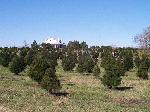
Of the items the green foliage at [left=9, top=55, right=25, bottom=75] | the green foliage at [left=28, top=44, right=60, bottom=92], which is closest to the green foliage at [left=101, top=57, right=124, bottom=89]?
the green foliage at [left=28, top=44, right=60, bottom=92]

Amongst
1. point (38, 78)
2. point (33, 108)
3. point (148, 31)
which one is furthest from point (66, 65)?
point (148, 31)

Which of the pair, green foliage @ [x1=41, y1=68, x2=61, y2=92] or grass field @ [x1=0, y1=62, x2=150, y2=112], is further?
green foliage @ [x1=41, y1=68, x2=61, y2=92]

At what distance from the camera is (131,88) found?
104 ft

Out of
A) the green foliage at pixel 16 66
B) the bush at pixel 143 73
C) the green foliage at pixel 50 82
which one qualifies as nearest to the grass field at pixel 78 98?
the green foliage at pixel 50 82

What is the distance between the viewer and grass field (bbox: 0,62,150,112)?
2138 cm

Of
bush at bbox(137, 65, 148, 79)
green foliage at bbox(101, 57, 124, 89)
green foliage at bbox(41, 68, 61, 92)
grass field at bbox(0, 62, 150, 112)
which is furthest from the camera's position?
bush at bbox(137, 65, 148, 79)

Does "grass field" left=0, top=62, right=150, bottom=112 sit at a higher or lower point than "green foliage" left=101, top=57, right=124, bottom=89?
lower

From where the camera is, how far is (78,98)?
26.0m

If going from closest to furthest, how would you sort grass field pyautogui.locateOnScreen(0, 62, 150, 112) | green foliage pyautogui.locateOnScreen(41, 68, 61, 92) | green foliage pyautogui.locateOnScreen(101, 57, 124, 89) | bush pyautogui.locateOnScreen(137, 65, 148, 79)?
grass field pyautogui.locateOnScreen(0, 62, 150, 112), green foliage pyautogui.locateOnScreen(41, 68, 61, 92), green foliage pyautogui.locateOnScreen(101, 57, 124, 89), bush pyautogui.locateOnScreen(137, 65, 148, 79)

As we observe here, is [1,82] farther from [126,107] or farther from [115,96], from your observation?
[126,107]

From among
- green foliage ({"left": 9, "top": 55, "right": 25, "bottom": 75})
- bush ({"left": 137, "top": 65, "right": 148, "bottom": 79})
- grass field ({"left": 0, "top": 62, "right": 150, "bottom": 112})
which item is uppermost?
green foliage ({"left": 9, "top": 55, "right": 25, "bottom": 75})

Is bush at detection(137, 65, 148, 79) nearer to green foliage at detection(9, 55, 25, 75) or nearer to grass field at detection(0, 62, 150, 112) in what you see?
grass field at detection(0, 62, 150, 112)

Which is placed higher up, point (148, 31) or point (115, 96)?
point (148, 31)

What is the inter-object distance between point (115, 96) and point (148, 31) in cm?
6163
